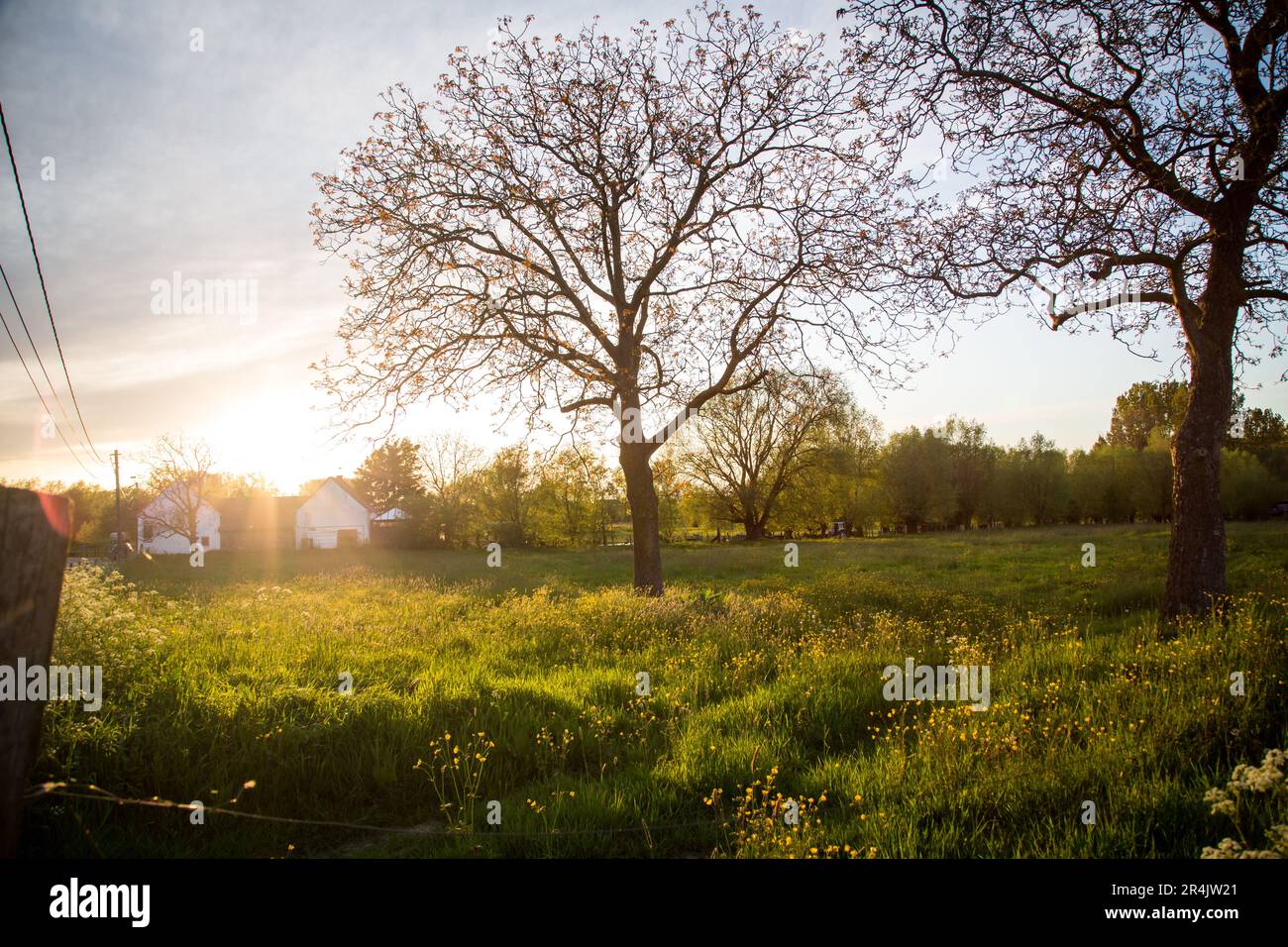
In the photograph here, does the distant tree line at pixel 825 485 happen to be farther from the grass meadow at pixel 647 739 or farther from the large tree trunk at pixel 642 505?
the grass meadow at pixel 647 739

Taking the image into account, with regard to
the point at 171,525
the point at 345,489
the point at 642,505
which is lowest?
the point at 171,525

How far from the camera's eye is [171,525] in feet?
216

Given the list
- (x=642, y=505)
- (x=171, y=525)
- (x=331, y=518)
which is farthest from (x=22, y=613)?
(x=171, y=525)

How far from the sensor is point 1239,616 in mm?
7875

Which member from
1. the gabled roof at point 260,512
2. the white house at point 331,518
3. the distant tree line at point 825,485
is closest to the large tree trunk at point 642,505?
the distant tree line at point 825,485

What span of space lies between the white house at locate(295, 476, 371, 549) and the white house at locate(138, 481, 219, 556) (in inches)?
427

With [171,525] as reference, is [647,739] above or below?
below

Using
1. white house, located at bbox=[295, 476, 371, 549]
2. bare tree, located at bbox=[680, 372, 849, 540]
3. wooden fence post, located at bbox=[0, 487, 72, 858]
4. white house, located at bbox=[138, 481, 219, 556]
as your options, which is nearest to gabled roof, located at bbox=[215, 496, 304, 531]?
white house, located at bbox=[138, 481, 219, 556]

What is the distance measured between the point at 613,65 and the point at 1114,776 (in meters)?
14.6

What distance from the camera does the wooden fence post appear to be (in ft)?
7.91

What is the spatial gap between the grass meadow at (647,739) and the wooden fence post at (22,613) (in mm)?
2144

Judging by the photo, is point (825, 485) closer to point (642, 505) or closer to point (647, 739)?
point (642, 505)

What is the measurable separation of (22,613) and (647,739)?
5063 mm

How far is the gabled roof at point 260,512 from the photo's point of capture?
2618 inches
